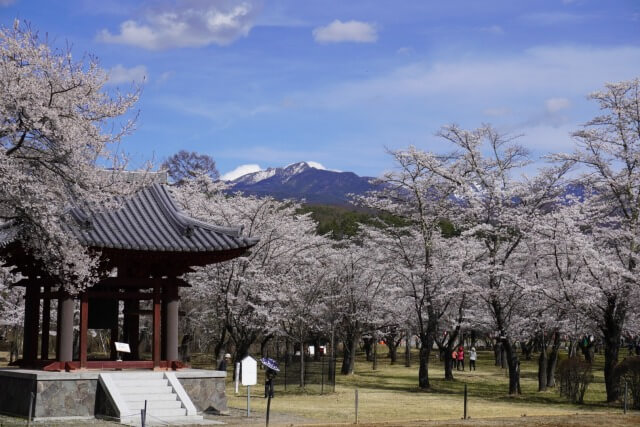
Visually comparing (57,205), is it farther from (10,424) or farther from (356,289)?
(356,289)

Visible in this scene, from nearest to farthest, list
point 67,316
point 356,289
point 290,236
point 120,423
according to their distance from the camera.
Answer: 1. point 120,423
2. point 67,316
3. point 290,236
4. point 356,289

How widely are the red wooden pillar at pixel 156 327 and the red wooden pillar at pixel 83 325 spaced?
1731 millimetres

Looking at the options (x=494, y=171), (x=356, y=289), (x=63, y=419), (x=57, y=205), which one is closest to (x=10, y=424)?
(x=63, y=419)

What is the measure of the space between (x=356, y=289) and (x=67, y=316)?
23.8 meters

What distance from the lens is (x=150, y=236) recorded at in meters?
20.4

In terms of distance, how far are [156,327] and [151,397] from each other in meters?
2.22

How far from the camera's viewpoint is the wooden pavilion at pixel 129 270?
19672mm

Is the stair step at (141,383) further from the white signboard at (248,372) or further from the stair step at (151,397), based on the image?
the white signboard at (248,372)

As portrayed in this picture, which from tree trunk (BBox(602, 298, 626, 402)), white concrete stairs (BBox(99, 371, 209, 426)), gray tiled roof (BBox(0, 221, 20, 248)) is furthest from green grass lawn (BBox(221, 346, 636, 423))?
gray tiled roof (BBox(0, 221, 20, 248))

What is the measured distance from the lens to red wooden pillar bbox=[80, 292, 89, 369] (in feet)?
64.6

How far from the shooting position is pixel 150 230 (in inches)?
818

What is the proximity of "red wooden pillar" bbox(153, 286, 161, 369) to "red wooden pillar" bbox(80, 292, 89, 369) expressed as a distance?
1.73 meters

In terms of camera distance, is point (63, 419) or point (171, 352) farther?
point (171, 352)

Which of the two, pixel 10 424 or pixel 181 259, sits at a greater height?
pixel 181 259
